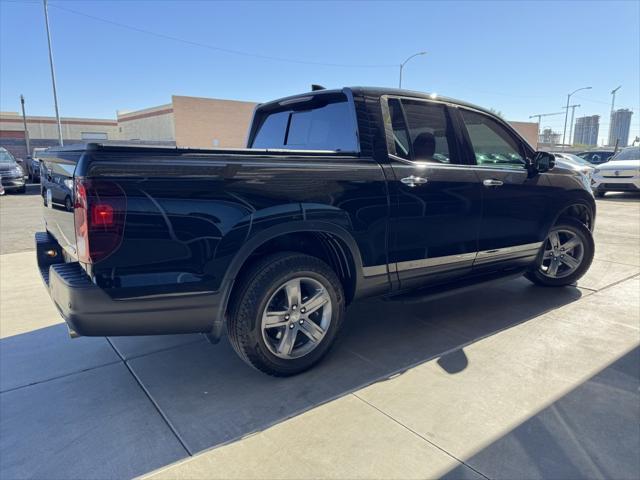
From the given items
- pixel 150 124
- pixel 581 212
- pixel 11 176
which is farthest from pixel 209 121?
pixel 581 212

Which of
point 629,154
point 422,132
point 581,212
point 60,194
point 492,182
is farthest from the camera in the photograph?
point 629,154

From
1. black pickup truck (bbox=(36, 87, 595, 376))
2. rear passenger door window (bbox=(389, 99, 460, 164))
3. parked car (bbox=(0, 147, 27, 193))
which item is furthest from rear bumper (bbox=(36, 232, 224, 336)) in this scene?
Answer: parked car (bbox=(0, 147, 27, 193))

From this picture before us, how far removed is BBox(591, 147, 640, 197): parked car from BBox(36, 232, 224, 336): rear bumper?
1579cm

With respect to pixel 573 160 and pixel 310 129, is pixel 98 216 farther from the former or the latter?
pixel 573 160

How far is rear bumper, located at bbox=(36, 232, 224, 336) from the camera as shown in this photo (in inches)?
91.4

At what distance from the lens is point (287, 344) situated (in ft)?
9.75

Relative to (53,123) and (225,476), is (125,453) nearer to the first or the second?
(225,476)

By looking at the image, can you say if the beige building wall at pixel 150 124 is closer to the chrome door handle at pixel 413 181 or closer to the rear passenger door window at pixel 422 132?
A: the rear passenger door window at pixel 422 132

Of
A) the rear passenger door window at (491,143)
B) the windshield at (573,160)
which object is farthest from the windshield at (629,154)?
the rear passenger door window at (491,143)

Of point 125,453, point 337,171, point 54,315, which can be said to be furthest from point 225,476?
point 54,315

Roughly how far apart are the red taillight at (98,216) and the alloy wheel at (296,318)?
1006 millimetres

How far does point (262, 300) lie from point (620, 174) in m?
15.6

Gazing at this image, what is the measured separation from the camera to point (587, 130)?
10994cm

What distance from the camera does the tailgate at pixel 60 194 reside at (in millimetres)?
2443
